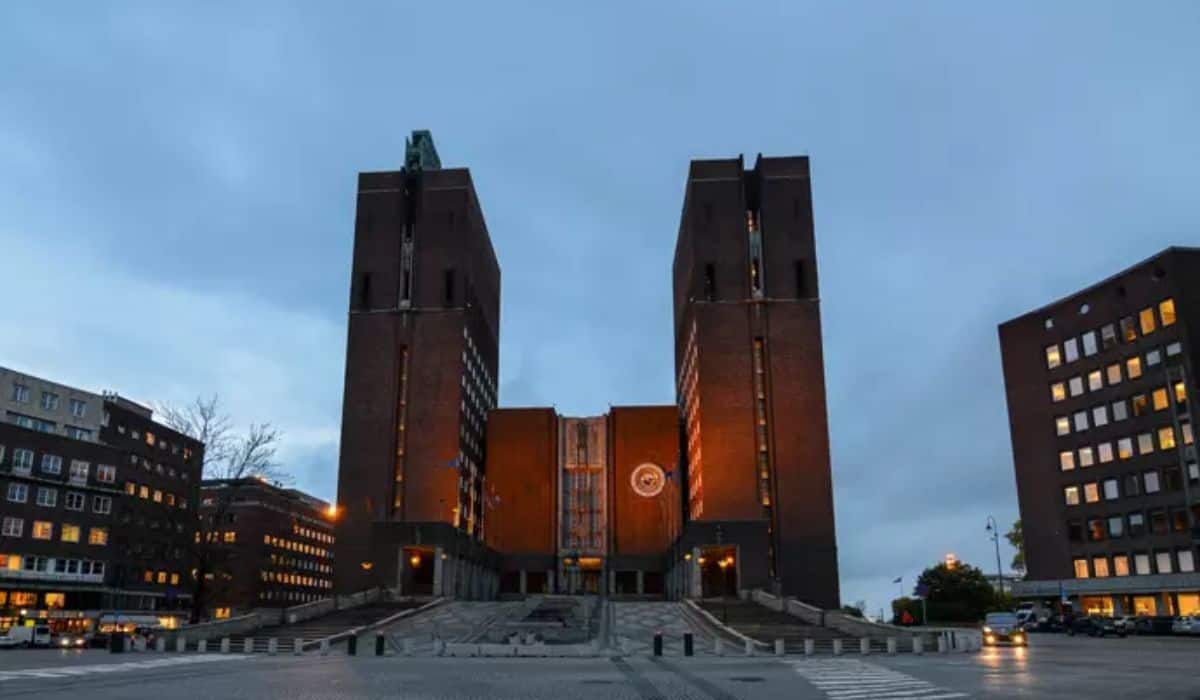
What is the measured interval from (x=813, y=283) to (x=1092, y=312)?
2958 centimetres

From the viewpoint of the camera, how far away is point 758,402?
9694 centimetres

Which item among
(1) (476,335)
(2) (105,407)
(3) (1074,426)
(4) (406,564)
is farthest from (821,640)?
(2) (105,407)

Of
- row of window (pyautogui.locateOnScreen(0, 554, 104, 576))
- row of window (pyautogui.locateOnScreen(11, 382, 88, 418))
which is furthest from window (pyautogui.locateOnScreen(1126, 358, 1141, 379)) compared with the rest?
row of window (pyautogui.locateOnScreen(11, 382, 88, 418))

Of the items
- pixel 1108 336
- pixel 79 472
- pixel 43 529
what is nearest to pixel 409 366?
pixel 79 472

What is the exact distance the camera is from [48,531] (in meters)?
88.5

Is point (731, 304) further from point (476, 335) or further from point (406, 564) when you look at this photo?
point (406, 564)

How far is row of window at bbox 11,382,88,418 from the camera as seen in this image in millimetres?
94725

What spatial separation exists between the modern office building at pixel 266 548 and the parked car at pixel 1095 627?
4278 inches

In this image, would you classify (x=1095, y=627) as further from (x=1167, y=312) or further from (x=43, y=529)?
(x=43, y=529)

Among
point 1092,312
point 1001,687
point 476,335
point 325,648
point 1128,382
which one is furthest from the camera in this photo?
point 476,335

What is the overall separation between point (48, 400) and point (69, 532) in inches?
664

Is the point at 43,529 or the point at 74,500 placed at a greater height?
the point at 74,500

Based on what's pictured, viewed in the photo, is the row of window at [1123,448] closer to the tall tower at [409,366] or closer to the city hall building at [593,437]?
the city hall building at [593,437]

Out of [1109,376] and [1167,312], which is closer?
[1167,312]
